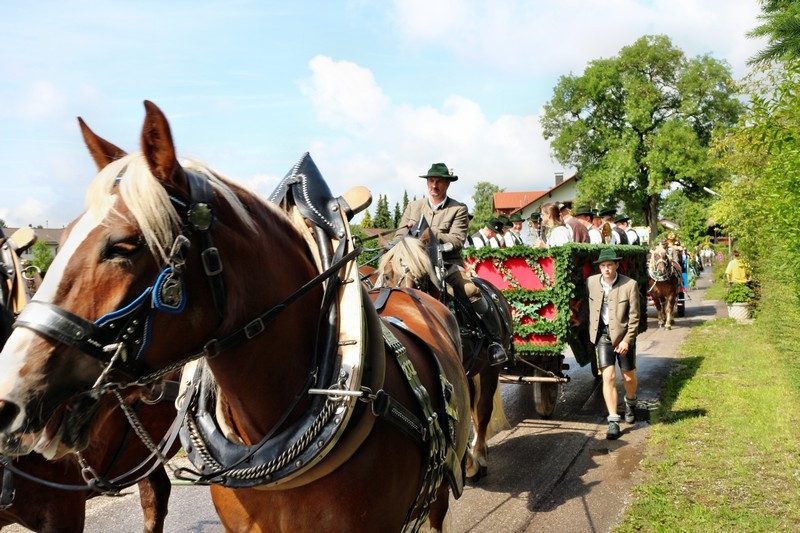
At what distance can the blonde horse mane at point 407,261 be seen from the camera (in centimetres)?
560

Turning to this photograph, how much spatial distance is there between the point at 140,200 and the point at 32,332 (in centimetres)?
42

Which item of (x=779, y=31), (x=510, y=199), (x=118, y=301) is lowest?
(x=118, y=301)

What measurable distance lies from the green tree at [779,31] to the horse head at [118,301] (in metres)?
6.18

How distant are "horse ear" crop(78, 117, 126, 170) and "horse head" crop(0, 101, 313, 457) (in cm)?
13

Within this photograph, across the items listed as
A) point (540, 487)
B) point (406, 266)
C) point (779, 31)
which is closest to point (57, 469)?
point (406, 266)

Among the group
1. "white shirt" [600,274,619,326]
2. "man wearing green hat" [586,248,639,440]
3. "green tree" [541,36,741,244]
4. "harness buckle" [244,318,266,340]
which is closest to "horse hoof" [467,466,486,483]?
"man wearing green hat" [586,248,639,440]

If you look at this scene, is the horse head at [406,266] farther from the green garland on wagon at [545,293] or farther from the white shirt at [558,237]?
the white shirt at [558,237]

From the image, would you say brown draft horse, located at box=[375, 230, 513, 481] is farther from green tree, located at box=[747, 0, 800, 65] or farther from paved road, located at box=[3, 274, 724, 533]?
green tree, located at box=[747, 0, 800, 65]

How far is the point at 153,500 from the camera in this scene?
4332 millimetres

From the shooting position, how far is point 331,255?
2.45 metres

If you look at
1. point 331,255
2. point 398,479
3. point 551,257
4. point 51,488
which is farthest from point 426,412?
point 551,257

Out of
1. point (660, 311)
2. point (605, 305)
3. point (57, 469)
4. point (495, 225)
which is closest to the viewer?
point (57, 469)

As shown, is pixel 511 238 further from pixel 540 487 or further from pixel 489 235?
pixel 540 487

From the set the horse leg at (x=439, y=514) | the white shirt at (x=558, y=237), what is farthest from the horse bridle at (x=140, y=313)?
the white shirt at (x=558, y=237)
